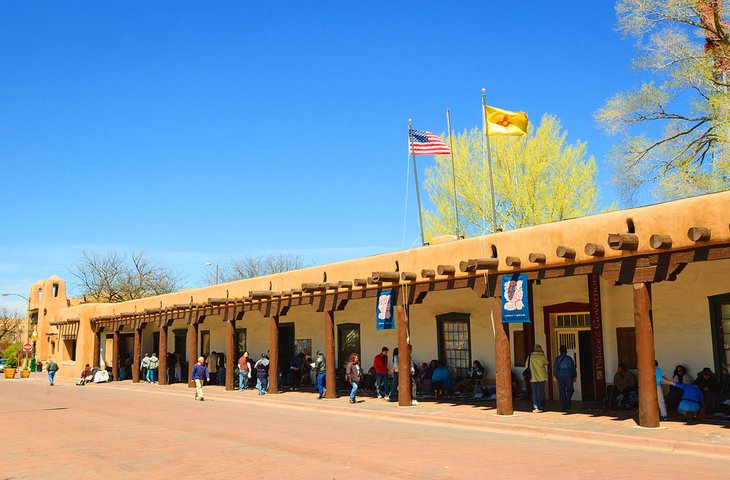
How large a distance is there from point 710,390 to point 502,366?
4.50m

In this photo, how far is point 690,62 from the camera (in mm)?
26062

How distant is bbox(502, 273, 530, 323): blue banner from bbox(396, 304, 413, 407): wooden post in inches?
147

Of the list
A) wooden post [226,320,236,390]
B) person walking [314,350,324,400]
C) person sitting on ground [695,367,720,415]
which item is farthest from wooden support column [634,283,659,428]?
wooden post [226,320,236,390]

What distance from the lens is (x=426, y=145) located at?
24.5 m

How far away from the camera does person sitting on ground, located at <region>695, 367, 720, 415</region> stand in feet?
50.2

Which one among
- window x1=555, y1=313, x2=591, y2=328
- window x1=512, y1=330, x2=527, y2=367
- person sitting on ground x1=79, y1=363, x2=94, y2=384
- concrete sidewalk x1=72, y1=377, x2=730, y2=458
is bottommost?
concrete sidewalk x1=72, y1=377, x2=730, y2=458

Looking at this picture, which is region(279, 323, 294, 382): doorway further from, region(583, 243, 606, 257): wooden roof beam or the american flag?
region(583, 243, 606, 257): wooden roof beam

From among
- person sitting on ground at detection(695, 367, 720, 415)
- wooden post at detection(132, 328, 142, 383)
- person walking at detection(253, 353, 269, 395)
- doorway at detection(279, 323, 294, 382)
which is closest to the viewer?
person sitting on ground at detection(695, 367, 720, 415)

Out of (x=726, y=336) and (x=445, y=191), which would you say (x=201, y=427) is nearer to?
(x=726, y=336)

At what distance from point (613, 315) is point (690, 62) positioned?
12.9m

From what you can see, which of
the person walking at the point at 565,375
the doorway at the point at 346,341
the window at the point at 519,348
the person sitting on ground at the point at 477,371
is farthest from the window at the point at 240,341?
the person walking at the point at 565,375

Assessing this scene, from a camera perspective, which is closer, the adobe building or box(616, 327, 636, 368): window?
the adobe building

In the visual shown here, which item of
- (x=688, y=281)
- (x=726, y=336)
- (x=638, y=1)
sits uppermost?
(x=638, y=1)

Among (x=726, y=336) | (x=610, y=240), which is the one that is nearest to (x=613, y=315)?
(x=726, y=336)
